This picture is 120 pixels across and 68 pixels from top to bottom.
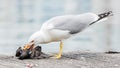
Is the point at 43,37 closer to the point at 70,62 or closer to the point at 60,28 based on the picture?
the point at 60,28

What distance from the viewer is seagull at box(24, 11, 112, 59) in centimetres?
324

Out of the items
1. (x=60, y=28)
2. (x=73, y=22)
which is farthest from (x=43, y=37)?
(x=73, y=22)

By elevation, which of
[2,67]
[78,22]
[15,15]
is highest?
[15,15]

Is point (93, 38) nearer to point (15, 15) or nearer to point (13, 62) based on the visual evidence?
point (15, 15)

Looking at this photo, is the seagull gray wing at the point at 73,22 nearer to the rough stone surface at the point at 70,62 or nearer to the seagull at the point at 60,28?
the seagull at the point at 60,28

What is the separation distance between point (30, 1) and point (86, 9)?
68cm

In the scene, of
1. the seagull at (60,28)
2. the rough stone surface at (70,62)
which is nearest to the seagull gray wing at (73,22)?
the seagull at (60,28)

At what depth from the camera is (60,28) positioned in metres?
3.26

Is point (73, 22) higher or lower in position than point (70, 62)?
higher

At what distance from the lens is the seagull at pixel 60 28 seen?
3236 mm

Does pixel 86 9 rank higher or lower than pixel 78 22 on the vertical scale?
higher

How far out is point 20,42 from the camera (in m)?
5.89

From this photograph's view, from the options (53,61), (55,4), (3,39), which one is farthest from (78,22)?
(55,4)

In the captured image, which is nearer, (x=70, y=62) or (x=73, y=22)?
(x=70, y=62)
